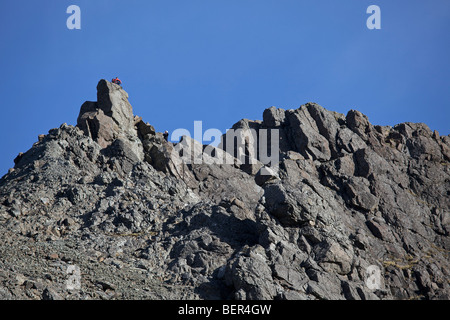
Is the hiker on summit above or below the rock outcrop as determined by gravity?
above

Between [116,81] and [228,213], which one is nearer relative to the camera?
[228,213]

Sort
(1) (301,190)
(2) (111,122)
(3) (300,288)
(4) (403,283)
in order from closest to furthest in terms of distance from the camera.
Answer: (3) (300,288), (4) (403,283), (1) (301,190), (2) (111,122)

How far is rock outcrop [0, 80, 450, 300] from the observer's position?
57312 millimetres

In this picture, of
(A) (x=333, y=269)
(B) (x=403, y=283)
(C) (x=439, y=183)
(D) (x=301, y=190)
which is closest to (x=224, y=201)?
(D) (x=301, y=190)

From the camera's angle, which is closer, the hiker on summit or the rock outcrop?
A: the rock outcrop

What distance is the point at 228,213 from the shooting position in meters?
68.3

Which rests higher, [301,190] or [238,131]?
[238,131]

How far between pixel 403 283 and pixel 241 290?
21236 millimetres

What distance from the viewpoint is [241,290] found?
55.1 m

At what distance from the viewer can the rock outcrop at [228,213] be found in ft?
Result: 188

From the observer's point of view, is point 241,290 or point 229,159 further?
point 229,159

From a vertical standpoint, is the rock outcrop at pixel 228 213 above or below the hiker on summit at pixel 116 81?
below

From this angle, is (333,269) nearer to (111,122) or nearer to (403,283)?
(403,283)
